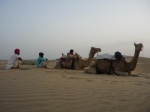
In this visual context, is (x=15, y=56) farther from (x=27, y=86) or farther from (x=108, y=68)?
(x=27, y=86)

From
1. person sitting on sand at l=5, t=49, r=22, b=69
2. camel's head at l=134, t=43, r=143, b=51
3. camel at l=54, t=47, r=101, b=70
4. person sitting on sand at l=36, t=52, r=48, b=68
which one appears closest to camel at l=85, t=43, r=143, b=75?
camel's head at l=134, t=43, r=143, b=51

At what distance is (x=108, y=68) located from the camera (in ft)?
34.5

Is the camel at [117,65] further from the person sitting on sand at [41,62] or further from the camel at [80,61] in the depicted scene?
the person sitting on sand at [41,62]

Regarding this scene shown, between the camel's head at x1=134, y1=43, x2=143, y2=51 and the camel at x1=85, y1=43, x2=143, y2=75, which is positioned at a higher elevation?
the camel's head at x1=134, y1=43, x2=143, y2=51

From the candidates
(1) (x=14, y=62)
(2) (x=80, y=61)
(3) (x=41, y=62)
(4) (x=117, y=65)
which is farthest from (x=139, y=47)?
(3) (x=41, y=62)

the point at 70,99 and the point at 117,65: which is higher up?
the point at 117,65

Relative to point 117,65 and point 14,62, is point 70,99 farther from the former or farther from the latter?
point 14,62

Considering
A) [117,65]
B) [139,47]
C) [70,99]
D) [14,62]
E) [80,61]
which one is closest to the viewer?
[70,99]

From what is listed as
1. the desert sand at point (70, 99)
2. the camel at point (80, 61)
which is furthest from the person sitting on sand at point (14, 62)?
the desert sand at point (70, 99)

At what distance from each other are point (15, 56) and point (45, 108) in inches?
362

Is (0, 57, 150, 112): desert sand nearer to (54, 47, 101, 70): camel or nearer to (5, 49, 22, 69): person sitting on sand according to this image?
(5, 49, 22, 69): person sitting on sand

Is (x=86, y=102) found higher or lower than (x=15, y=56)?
lower

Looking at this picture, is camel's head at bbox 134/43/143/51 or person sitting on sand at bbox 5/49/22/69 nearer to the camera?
camel's head at bbox 134/43/143/51

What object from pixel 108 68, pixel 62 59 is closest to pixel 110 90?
pixel 108 68
